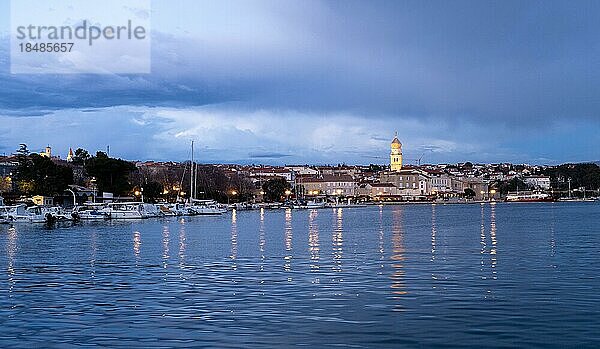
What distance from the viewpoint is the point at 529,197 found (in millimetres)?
179625

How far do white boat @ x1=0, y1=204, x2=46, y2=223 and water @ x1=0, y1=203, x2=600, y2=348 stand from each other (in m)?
28.3

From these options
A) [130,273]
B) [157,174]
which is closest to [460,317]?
[130,273]

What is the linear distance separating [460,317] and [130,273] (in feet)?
33.7

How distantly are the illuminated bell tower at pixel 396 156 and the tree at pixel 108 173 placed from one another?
117913 mm

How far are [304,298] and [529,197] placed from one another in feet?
570

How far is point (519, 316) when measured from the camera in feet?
41.8

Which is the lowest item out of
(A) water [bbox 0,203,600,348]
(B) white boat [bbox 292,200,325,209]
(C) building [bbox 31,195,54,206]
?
(A) water [bbox 0,203,600,348]

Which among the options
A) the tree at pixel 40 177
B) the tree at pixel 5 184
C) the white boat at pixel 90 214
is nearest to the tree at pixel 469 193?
the tree at pixel 5 184

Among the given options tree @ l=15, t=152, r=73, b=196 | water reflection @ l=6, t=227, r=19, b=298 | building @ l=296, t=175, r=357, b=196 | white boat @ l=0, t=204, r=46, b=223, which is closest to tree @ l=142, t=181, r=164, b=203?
tree @ l=15, t=152, r=73, b=196

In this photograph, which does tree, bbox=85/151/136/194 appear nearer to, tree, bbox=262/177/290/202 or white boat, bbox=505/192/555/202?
tree, bbox=262/177/290/202

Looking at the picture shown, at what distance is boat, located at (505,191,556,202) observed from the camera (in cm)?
17662

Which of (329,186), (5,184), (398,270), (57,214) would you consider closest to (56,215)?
(57,214)

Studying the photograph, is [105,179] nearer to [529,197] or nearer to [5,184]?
[5,184]

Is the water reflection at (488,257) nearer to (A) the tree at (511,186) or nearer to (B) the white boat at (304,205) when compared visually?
(B) the white boat at (304,205)
